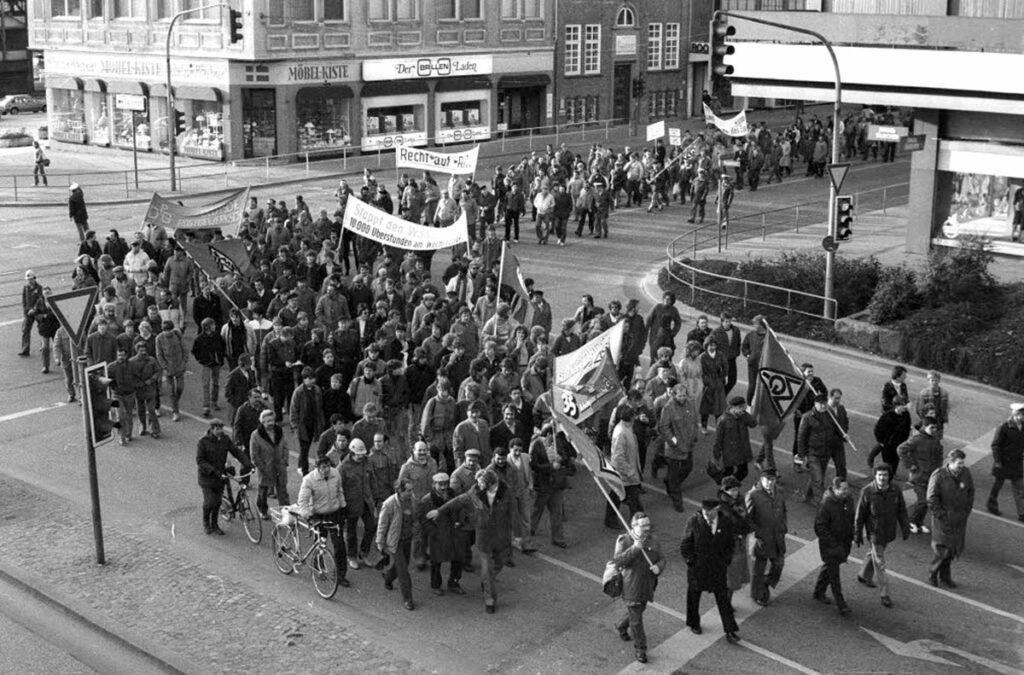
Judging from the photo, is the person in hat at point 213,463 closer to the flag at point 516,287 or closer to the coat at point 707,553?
the coat at point 707,553

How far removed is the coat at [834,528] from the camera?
13.5 metres

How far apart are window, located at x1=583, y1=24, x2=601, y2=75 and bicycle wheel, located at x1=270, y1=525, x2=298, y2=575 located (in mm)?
52856

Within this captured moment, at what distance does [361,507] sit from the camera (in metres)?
14.5

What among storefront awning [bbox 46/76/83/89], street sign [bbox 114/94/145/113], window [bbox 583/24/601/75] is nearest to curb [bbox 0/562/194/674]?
street sign [bbox 114/94/145/113]

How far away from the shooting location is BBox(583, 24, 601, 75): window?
6512 cm

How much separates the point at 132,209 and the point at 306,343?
2493 centimetres

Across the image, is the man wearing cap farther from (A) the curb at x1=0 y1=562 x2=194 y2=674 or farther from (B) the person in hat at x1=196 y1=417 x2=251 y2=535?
(B) the person in hat at x1=196 y1=417 x2=251 y2=535

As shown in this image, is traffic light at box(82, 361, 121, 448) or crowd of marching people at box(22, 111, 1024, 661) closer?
crowd of marching people at box(22, 111, 1024, 661)

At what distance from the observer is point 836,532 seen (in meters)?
13.5

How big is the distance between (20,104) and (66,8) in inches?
842

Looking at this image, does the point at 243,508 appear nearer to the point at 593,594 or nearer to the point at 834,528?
the point at 593,594

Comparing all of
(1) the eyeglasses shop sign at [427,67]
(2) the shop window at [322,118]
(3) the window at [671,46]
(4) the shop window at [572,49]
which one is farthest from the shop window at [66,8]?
(3) the window at [671,46]

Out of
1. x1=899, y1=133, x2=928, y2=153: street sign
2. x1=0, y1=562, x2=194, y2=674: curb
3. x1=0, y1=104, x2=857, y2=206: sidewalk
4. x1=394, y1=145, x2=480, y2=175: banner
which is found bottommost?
x1=0, y1=562, x2=194, y2=674: curb

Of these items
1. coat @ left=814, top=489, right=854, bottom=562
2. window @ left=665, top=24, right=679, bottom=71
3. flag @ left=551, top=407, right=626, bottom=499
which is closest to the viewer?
coat @ left=814, top=489, right=854, bottom=562
